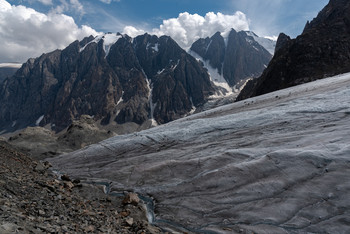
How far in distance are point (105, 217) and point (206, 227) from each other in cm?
422

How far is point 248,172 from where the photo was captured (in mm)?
12836

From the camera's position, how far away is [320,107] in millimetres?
20062

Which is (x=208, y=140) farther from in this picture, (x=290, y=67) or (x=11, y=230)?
(x=290, y=67)

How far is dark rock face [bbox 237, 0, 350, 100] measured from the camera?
326 ft

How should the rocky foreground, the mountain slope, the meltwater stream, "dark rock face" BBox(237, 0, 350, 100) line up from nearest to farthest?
the rocky foreground
the mountain slope
the meltwater stream
"dark rock face" BBox(237, 0, 350, 100)

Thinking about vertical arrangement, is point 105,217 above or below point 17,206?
below

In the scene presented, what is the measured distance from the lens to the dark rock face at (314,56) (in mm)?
99312

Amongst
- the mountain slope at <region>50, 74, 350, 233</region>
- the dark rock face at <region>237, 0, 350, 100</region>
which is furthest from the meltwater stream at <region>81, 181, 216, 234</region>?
the dark rock face at <region>237, 0, 350, 100</region>

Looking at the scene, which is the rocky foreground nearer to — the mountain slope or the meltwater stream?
the meltwater stream

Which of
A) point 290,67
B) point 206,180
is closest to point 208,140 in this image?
point 206,180

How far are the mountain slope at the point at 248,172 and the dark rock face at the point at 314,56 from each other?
90.4 metres

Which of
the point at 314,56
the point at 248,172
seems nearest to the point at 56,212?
the point at 248,172

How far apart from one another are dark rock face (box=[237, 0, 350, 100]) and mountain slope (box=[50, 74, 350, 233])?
90.4 m

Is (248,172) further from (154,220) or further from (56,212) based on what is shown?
(56,212)
